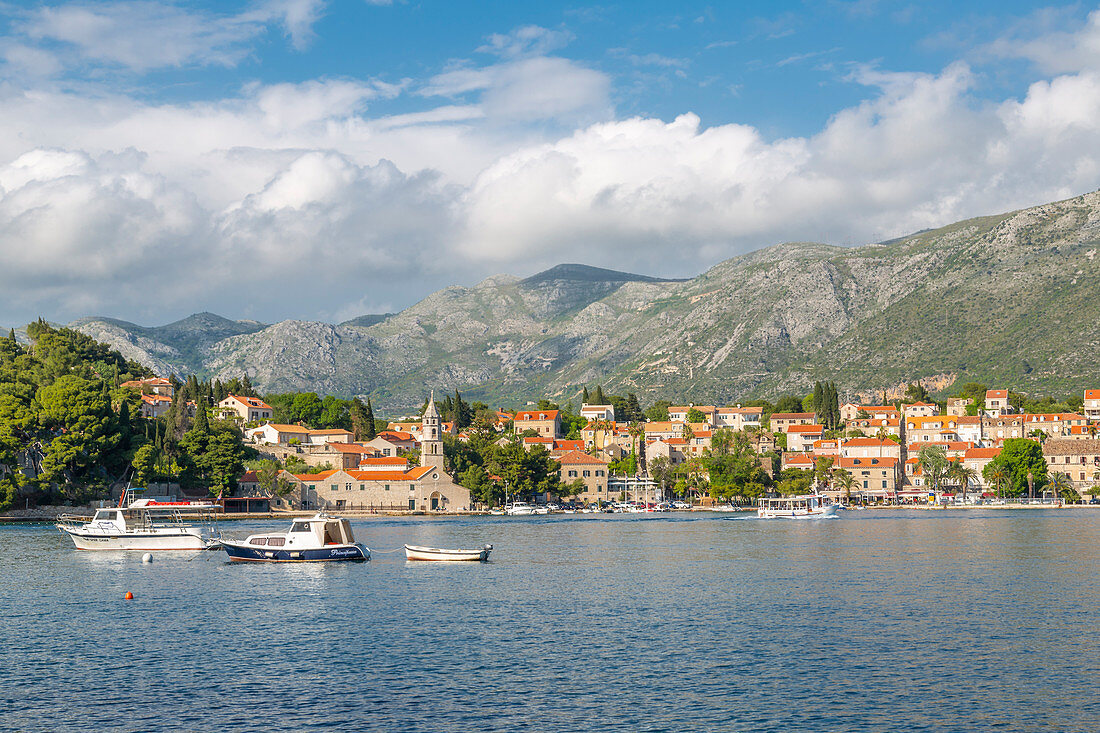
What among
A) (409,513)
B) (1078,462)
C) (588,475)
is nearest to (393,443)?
(588,475)

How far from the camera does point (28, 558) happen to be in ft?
235

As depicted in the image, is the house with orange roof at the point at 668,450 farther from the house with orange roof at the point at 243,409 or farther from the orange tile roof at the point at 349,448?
the house with orange roof at the point at 243,409

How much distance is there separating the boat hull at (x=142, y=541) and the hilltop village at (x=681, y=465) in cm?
5287

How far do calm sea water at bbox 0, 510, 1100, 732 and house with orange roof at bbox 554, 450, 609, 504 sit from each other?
292 feet

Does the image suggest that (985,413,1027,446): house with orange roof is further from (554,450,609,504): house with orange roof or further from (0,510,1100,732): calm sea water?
(0,510,1100,732): calm sea water

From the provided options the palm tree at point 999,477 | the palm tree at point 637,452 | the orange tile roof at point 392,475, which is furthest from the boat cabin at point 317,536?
the palm tree at point 999,477

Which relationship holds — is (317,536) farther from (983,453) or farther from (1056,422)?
(1056,422)

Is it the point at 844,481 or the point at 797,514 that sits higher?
the point at 844,481

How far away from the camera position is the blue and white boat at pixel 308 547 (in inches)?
2783

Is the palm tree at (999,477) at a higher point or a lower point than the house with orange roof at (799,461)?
lower

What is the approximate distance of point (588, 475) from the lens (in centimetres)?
16412

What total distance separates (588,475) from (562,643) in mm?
125108

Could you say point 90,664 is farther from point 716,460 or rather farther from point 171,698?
point 716,460

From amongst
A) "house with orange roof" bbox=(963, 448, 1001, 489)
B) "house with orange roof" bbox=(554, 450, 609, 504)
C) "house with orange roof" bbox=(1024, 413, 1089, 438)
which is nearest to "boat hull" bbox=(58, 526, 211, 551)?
"house with orange roof" bbox=(554, 450, 609, 504)
